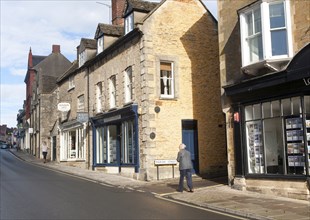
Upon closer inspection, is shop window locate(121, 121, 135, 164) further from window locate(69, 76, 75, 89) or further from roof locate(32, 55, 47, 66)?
roof locate(32, 55, 47, 66)

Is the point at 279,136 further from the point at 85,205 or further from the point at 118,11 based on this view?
the point at 118,11

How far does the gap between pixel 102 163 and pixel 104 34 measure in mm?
7618

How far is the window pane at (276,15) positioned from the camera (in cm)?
1241

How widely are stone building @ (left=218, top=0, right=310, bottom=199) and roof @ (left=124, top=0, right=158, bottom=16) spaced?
6.20 m

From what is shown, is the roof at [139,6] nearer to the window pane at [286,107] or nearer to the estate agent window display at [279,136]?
the estate agent window display at [279,136]

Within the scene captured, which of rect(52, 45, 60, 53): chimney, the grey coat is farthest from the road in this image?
rect(52, 45, 60, 53): chimney

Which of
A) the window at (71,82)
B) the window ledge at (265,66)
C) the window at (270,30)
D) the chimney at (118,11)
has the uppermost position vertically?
the chimney at (118,11)

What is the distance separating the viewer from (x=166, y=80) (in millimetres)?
19469

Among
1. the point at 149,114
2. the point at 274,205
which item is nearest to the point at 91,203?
the point at 274,205

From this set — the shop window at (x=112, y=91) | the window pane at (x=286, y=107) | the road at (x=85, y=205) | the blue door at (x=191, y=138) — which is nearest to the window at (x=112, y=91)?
the shop window at (x=112, y=91)

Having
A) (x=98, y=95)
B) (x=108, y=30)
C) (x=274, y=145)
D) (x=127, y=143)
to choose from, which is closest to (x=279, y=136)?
(x=274, y=145)

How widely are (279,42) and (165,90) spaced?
7802 mm

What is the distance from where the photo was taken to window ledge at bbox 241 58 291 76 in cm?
1214

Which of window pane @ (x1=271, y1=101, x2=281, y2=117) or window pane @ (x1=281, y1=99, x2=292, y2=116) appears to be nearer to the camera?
window pane @ (x1=281, y1=99, x2=292, y2=116)
